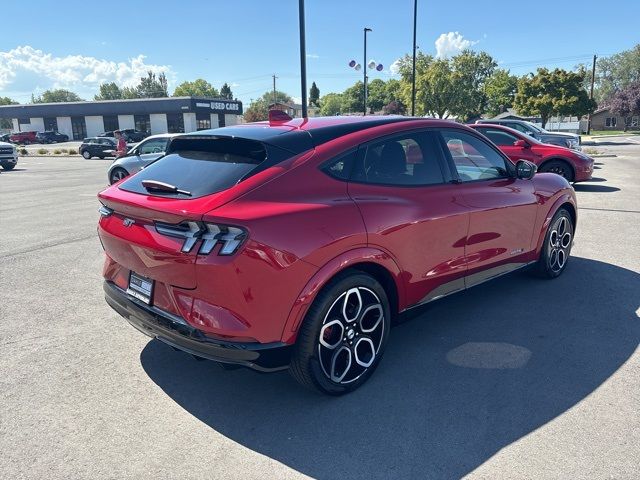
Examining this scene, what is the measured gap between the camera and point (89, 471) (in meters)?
2.63

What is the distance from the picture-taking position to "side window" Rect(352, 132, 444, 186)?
3.48 meters

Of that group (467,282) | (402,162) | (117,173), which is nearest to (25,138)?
(117,173)

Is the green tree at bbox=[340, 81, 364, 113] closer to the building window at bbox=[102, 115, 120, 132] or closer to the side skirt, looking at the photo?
the building window at bbox=[102, 115, 120, 132]

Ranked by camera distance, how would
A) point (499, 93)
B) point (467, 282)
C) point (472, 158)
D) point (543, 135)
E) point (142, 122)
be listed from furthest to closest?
1. point (499, 93)
2. point (142, 122)
3. point (543, 135)
4. point (472, 158)
5. point (467, 282)

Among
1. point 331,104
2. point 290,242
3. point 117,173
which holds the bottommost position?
point 117,173

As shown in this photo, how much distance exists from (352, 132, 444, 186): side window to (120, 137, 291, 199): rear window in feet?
2.07

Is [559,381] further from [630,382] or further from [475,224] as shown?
[475,224]

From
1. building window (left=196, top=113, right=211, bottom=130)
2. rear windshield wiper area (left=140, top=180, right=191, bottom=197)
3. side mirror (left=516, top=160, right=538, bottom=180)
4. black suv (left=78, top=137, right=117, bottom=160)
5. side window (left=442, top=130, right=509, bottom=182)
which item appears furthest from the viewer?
building window (left=196, top=113, right=211, bottom=130)

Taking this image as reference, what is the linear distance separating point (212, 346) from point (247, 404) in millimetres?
670

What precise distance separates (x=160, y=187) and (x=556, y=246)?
429 cm

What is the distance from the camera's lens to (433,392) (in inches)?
132

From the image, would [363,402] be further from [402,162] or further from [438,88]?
[438,88]

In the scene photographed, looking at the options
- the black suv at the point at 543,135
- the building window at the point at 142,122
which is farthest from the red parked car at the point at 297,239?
the building window at the point at 142,122

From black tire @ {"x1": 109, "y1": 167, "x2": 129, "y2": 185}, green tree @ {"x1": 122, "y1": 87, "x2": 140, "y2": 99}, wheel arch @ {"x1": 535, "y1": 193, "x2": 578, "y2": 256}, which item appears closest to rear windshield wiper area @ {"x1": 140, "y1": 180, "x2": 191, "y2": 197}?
wheel arch @ {"x1": 535, "y1": 193, "x2": 578, "y2": 256}
